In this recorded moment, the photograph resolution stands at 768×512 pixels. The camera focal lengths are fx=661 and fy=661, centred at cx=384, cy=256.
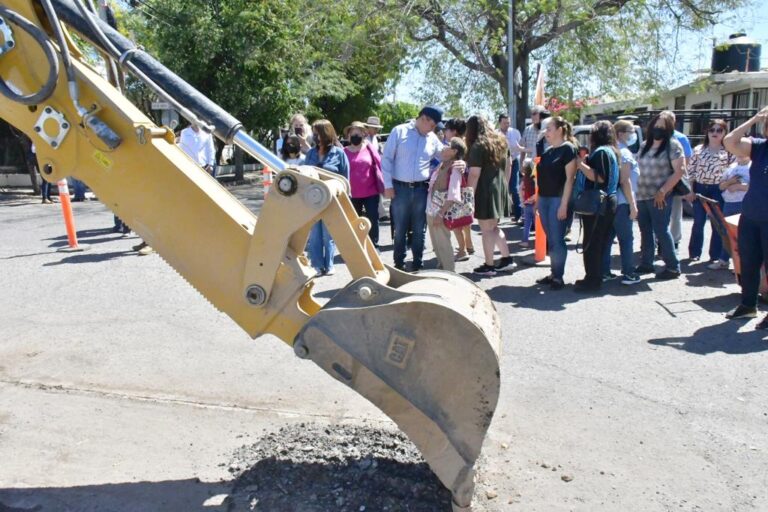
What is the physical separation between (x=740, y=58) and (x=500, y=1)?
27.2 feet

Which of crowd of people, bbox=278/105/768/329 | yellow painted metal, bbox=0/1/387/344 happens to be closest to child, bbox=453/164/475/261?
crowd of people, bbox=278/105/768/329

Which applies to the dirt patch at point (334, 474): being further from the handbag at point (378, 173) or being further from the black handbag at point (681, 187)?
the black handbag at point (681, 187)

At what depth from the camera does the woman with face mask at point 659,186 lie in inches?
309

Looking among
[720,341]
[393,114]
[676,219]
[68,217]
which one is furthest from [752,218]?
[393,114]

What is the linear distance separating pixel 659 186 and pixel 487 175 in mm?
2083

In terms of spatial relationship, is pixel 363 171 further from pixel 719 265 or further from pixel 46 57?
pixel 46 57

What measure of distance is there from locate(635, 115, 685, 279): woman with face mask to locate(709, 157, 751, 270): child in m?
0.67

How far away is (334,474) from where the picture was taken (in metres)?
3.58

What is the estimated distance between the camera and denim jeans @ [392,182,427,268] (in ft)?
26.2

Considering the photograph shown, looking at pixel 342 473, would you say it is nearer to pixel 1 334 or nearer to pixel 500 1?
pixel 1 334

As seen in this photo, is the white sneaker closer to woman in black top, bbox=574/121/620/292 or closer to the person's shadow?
woman in black top, bbox=574/121/620/292

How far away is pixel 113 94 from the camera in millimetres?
3098

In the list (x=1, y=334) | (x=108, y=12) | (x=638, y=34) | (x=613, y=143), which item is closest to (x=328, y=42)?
(x=638, y=34)

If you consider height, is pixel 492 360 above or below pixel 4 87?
below
